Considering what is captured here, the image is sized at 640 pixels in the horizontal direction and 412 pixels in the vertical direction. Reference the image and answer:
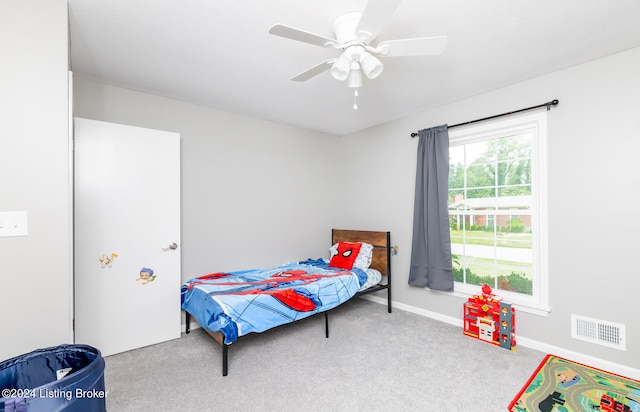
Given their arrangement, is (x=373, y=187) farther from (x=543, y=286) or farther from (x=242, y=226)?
(x=543, y=286)

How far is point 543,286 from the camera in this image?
260 cm

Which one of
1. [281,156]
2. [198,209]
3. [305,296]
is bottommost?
[305,296]

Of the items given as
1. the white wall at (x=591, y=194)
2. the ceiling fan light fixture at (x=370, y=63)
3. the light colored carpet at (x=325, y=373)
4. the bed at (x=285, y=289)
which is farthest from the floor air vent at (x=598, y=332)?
the ceiling fan light fixture at (x=370, y=63)

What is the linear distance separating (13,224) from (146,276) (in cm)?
132

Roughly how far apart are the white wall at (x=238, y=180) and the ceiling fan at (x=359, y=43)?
1846 mm

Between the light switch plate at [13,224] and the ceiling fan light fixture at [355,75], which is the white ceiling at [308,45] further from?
the light switch plate at [13,224]

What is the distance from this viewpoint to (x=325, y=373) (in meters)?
2.22

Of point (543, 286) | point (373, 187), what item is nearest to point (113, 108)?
point (373, 187)

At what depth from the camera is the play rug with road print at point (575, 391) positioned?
71.5 inches

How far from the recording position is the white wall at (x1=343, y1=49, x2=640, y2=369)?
7.23 ft

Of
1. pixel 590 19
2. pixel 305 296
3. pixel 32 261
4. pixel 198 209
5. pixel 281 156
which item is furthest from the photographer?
pixel 281 156

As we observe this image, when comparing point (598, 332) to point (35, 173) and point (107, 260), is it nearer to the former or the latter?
point (35, 173)

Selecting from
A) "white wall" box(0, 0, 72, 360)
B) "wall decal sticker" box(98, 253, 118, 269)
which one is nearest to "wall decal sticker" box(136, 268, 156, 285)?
"wall decal sticker" box(98, 253, 118, 269)

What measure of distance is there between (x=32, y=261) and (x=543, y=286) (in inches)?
146
